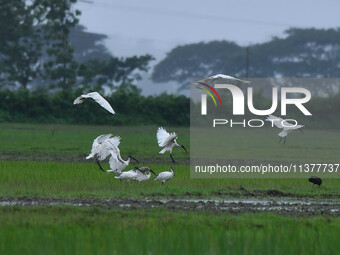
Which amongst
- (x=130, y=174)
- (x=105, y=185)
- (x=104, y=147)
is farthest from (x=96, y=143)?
(x=130, y=174)

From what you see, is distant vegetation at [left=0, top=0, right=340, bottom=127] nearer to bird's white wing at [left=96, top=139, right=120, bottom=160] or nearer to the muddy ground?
bird's white wing at [left=96, top=139, right=120, bottom=160]

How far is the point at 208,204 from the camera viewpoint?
1139 cm

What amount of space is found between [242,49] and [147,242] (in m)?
87.4

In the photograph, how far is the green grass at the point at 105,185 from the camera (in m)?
12.8

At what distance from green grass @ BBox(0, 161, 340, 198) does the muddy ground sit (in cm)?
69

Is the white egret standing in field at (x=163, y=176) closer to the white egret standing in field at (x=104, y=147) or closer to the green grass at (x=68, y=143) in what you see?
the white egret standing in field at (x=104, y=147)

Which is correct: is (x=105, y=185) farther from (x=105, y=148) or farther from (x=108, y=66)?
(x=108, y=66)

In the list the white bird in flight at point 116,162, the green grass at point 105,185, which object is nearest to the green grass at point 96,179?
the green grass at point 105,185

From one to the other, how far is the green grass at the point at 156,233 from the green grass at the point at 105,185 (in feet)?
8.92

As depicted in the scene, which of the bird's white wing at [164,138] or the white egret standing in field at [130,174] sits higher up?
the bird's white wing at [164,138]

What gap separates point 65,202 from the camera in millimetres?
11445

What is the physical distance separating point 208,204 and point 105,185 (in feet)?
9.73

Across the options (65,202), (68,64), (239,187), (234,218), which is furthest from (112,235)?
(68,64)

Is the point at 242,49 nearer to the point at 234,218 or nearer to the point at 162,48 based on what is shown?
the point at 162,48
